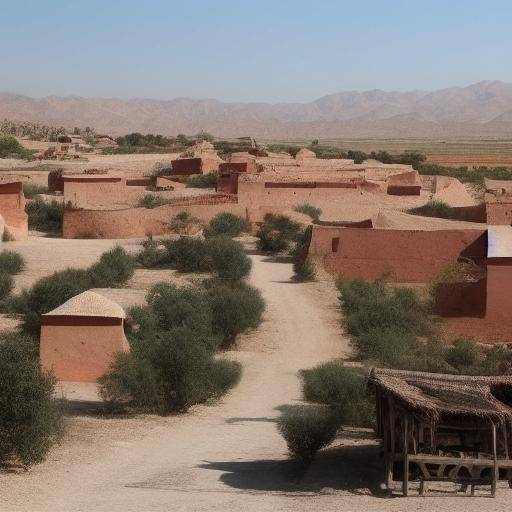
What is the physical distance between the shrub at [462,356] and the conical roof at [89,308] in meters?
5.55

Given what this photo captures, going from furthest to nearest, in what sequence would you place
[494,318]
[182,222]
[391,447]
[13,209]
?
[182,222]
[13,209]
[494,318]
[391,447]

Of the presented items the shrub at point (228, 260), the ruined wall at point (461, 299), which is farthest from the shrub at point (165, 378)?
the shrub at point (228, 260)

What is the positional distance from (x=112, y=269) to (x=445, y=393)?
13377 mm

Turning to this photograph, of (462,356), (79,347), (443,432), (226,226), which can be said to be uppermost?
(226,226)

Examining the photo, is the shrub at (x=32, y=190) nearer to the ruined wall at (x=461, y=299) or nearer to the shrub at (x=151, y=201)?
the shrub at (x=151, y=201)

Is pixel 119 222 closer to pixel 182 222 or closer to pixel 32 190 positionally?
pixel 182 222

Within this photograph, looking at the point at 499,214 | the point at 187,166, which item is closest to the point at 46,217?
the point at 187,166

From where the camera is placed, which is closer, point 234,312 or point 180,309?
point 180,309

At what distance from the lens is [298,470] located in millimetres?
12062

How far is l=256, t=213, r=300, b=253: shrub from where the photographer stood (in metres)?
27.9

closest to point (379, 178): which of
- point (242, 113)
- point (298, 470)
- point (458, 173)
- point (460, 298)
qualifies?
point (458, 173)

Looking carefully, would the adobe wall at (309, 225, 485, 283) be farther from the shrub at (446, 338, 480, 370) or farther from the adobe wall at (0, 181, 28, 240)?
the adobe wall at (0, 181, 28, 240)

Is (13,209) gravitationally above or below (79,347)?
above

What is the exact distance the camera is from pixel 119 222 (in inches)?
1145
